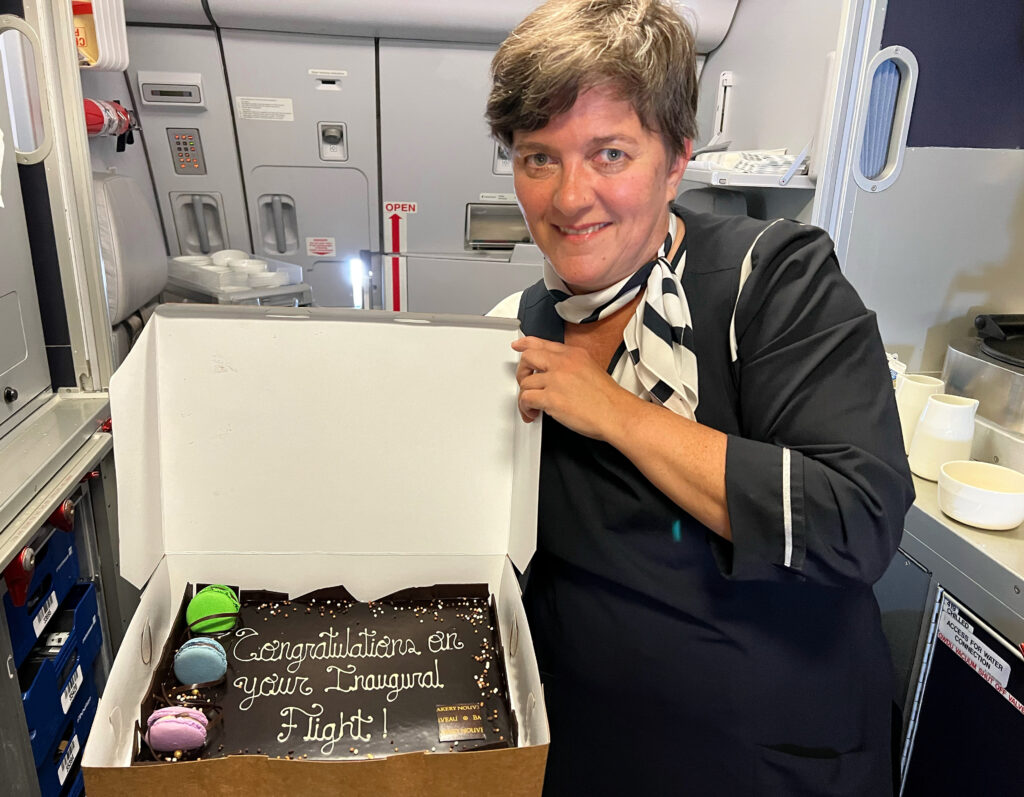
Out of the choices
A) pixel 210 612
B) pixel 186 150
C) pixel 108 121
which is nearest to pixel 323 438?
pixel 210 612

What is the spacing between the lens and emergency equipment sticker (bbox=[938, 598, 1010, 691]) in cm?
131

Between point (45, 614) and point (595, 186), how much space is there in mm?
1181

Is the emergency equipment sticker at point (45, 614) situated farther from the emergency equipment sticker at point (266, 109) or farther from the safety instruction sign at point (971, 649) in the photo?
the emergency equipment sticker at point (266, 109)

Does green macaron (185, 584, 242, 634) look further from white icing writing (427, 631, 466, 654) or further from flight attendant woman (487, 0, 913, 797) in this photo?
flight attendant woman (487, 0, 913, 797)

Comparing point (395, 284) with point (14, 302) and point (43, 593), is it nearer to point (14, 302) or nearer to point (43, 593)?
point (14, 302)

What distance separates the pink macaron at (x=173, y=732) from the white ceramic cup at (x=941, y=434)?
141cm

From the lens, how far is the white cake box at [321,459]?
920 mm

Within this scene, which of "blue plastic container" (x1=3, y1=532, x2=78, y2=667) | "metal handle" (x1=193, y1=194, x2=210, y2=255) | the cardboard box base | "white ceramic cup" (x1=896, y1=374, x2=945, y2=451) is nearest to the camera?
the cardboard box base

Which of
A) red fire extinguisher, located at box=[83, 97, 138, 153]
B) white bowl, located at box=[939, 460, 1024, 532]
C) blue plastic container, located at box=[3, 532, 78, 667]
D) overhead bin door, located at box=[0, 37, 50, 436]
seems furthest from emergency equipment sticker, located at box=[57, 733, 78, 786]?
white bowl, located at box=[939, 460, 1024, 532]

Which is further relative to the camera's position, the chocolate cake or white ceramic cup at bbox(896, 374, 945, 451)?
white ceramic cup at bbox(896, 374, 945, 451)

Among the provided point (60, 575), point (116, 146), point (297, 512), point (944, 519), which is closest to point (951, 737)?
point (944, 519)

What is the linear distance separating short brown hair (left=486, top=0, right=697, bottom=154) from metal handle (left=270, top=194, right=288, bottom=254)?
2477mm

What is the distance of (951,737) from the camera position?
1442 millimetres

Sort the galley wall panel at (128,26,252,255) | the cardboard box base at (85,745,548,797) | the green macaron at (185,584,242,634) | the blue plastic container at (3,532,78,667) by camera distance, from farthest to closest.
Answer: the galley wall panel at (128,26,252,255)
the blue plastic container at (3,532,78,667)
the green macaron at (185,584,242,634)
the cardboard box base at (85,745,548,797)
